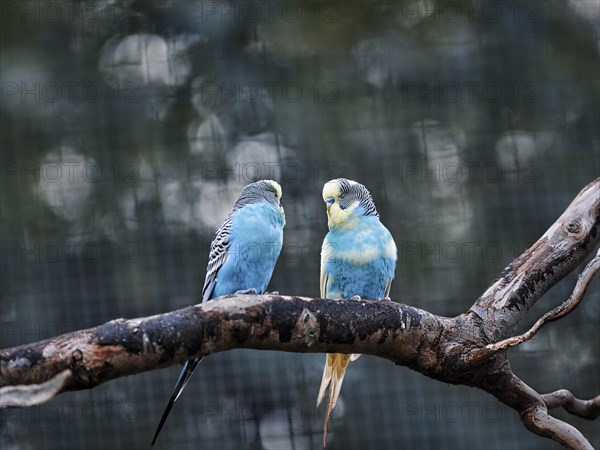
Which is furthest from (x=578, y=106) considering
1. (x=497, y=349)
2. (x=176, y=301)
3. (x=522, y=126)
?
(x=497, y=349)

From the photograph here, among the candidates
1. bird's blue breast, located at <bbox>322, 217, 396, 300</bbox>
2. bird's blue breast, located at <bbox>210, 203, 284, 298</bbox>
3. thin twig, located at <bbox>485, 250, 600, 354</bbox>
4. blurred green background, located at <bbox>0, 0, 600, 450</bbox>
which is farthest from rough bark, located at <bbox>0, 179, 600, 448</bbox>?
blurred green background, located at <bbox>0, 0, 600, 450</bbox>

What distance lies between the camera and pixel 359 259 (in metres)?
2.61

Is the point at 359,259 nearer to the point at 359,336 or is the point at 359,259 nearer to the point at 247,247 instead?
the point at 247,247

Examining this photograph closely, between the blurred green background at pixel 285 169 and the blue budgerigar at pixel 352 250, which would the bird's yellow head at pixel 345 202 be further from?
the blurred green background at pixel 285 169

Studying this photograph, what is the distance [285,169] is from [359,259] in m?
1.76

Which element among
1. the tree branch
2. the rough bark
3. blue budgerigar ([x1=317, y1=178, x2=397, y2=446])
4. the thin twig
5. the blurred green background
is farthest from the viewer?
the blurred green background

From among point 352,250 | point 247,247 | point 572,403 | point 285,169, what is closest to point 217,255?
point 247,247

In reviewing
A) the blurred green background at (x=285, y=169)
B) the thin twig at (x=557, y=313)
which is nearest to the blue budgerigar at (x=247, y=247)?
the thin twig at (x=557, y=313)

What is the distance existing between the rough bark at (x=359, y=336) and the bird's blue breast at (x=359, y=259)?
0.47 meters

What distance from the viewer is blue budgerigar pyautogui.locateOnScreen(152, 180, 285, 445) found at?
8.65 feet

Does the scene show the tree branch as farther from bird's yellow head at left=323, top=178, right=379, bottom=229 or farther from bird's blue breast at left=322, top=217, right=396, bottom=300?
bird's yellow head at left=323, top=178, right=379, bottom=229

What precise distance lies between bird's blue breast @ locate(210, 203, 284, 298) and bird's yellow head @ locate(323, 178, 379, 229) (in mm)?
156

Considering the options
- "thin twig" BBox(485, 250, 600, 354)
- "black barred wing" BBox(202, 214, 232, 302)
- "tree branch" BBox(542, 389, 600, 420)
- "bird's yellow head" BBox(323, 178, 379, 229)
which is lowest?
"tree branch" BBox(542, 389, 600, 420)

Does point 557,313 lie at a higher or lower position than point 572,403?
higher
